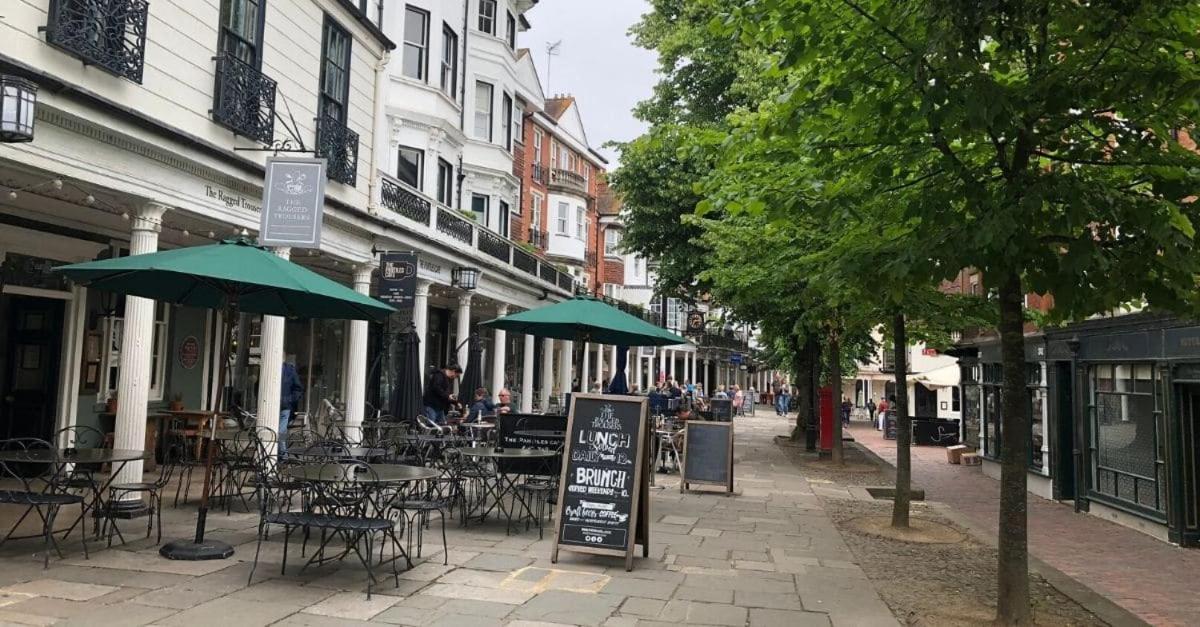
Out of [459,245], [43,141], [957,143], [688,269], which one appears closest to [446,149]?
[459,245]

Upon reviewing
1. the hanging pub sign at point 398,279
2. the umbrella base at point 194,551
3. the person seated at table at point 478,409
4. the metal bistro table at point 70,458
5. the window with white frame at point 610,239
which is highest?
the window with white frame at point 610,239

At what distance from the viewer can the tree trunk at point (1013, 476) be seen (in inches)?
244

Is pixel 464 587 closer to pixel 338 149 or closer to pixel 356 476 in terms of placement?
pixel 356 476

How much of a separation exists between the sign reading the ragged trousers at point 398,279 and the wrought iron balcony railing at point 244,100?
328 centimetres

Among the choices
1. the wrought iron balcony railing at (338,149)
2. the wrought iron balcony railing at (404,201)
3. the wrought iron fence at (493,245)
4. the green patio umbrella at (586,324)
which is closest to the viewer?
the green patio umbrella at (586,324)

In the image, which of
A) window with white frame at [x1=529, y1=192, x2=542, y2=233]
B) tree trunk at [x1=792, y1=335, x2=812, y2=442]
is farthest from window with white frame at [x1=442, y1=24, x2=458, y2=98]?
window with white frame at [x1=529, y1=192, x2=542, y2=233]

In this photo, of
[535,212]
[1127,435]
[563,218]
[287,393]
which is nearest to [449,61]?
[287,393]

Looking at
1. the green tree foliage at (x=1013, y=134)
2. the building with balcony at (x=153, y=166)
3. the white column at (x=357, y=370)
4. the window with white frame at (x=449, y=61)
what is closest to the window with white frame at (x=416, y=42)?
the window with white frame at (x=449, y=61)

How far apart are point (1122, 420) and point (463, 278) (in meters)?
12.3

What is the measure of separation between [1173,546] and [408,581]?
9.50 m

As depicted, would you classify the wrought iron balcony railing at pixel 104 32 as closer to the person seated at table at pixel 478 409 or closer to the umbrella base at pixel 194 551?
the umbrella base at pixel 194 551

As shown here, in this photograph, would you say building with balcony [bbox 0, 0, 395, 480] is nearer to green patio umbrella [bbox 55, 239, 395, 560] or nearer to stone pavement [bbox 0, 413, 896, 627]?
green patio umbrella [bbox 55, 239, 395, 560]

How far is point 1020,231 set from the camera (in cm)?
566

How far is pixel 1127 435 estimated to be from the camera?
12000 millimetres
